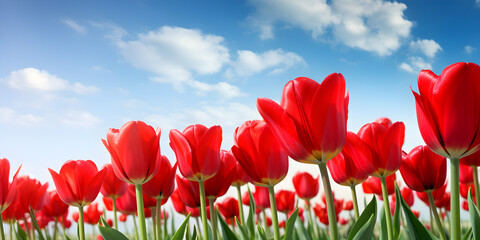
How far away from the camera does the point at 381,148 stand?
194cm

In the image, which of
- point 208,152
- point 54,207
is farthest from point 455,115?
point 54,207

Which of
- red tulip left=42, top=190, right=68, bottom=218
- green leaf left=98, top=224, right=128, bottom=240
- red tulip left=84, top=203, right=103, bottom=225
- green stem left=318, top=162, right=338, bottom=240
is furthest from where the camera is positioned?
red tulip left=84, top=203, right=103, bottom=225

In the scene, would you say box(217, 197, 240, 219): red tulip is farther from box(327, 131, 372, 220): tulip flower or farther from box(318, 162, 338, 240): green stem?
box(318, 162, 338, 240): green stem

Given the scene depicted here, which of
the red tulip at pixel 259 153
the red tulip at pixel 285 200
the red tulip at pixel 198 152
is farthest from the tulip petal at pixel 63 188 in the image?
the red tulip at pixel 285 200

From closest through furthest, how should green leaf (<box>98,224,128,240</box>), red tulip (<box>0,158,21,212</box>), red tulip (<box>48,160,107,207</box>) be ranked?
green leaf (<box>98,224,128,240</box>) < red tulip (<box>48,160,107,207</box>) < red tulip (<box>0,158,21,212</box>)

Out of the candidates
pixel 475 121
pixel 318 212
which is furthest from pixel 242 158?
pixel 318 212

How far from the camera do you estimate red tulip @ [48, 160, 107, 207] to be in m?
2.23

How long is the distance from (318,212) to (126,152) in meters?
4.62

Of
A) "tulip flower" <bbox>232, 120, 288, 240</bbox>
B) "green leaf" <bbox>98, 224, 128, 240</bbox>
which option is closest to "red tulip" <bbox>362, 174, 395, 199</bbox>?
"tulip flower" <bbox>232, 120, 288, 240</bbox>

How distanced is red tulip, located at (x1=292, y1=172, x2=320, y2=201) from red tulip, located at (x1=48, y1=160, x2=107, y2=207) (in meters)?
2.18

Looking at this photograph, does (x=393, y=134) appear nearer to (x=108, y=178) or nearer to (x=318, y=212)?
(x=108, y=178)

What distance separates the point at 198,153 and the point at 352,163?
28.7 inches

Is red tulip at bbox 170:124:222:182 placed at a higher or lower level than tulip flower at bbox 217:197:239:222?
higher

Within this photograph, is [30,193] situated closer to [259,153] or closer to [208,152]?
[208,152]
